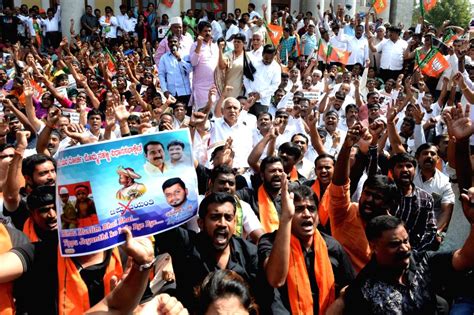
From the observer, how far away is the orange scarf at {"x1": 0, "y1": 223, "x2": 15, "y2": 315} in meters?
2.63

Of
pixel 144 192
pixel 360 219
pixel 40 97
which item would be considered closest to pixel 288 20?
pixel 40 97

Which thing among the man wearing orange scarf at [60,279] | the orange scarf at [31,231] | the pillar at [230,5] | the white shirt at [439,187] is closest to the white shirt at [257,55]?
the white shirt at [439,187]

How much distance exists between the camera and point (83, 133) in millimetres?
4352

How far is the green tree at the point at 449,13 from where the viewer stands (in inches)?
1622

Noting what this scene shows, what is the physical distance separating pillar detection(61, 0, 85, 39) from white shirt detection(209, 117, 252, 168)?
A: 10.1 meters

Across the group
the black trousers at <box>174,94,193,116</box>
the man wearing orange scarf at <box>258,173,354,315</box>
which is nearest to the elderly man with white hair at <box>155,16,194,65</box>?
the black trousers at <box>174,94,193,116</box>

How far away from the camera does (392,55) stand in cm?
1188

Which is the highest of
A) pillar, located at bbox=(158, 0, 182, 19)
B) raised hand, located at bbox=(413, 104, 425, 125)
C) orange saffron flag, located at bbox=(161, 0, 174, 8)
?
orange saffron flag, located at bbox=(161, 0, 174, 8)

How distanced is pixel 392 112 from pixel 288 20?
11.0m

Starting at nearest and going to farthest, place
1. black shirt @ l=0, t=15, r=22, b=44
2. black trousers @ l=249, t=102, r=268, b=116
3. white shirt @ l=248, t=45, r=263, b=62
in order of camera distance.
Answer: black trousers @ l=249, t=102, r=268, b=116, white shirt @ l=248, t=45, r=263, b=62, black shirt @ l=0, t=15, r=22, b=44

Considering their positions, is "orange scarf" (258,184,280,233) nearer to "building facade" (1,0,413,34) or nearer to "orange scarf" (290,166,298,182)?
"orange scarf" (290,166,298,182)

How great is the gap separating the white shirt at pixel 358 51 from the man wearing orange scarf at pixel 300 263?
9521 mm

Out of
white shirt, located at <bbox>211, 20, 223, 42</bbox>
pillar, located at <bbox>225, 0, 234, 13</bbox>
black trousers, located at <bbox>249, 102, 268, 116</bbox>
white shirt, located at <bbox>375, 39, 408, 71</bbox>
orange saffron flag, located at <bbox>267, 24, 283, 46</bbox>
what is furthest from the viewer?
pillar, located at <bbox>225, 0, 234, 13</bbox>

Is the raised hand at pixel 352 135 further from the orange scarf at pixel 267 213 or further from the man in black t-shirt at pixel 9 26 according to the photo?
the man in black t-shirt at pixel 9 26
